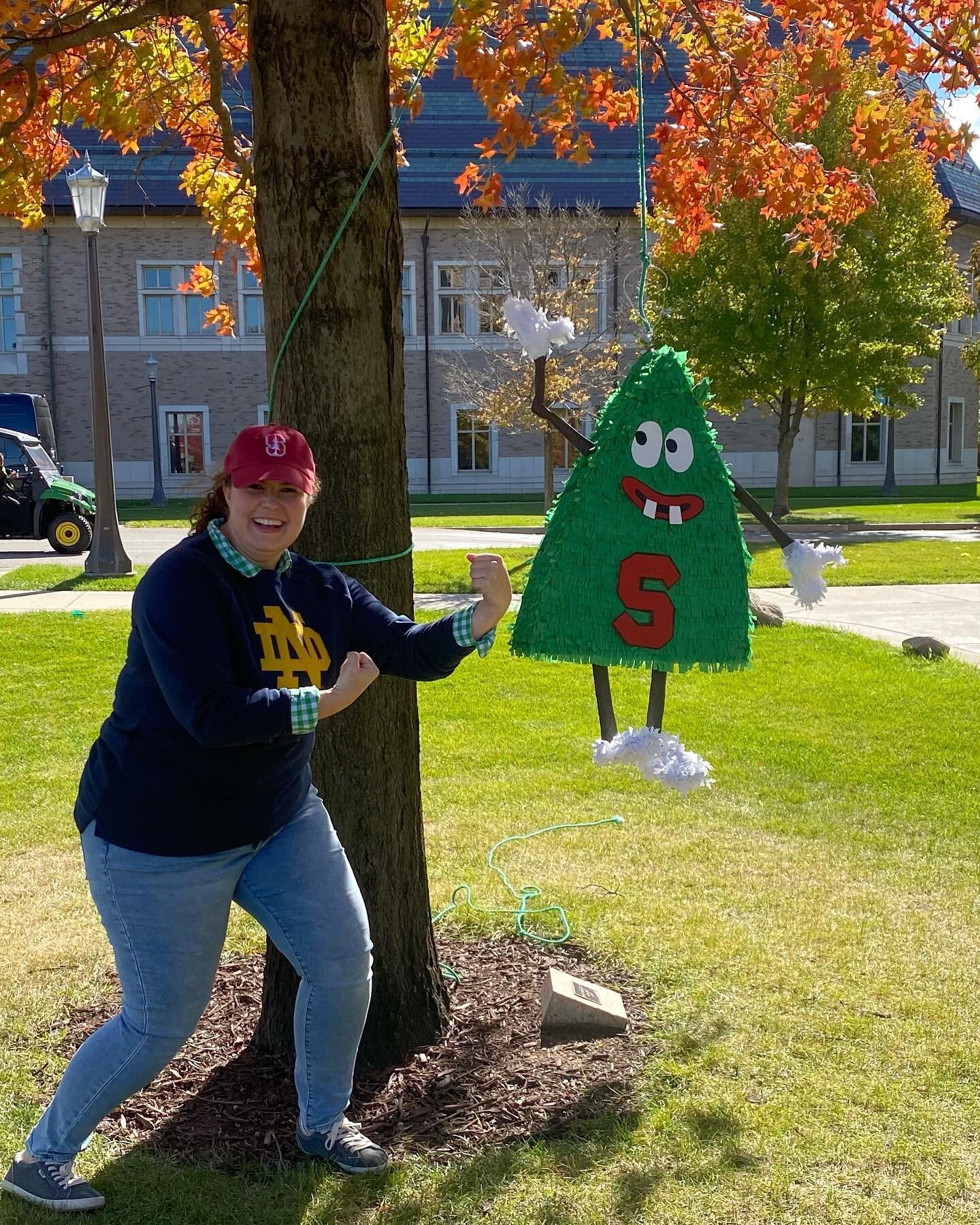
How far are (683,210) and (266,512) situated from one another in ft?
10.4

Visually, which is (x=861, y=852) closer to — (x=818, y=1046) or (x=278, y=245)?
(x=818, y=1046)

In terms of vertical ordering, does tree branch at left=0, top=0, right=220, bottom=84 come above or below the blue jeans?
above

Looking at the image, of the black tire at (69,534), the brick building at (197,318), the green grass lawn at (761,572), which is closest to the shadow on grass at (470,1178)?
the green grass lawn at (761,572)

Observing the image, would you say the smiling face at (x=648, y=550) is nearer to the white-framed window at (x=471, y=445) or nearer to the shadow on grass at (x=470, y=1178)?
the shadow on grass at (x=470, y=1178)

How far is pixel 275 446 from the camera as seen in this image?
2.38m

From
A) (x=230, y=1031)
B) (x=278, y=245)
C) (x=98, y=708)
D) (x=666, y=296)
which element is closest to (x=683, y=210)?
(x=278, y=245)

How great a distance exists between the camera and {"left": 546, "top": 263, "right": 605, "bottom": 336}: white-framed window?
1705 cm

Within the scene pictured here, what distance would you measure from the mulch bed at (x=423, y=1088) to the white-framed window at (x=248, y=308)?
28.4 m

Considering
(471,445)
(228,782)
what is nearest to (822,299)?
(471,445)

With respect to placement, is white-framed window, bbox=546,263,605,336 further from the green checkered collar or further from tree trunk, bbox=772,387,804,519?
the green checkered collar

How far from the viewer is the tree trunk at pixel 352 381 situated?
297 centimetres

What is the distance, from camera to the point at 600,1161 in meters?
2.72

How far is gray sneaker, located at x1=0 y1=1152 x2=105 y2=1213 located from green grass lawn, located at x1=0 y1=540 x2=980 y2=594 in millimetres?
8209

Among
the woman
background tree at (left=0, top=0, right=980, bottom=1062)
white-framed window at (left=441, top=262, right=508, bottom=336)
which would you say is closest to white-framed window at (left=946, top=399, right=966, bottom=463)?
white-framed window at (left=441, top=262, right=508, bottom=336)
